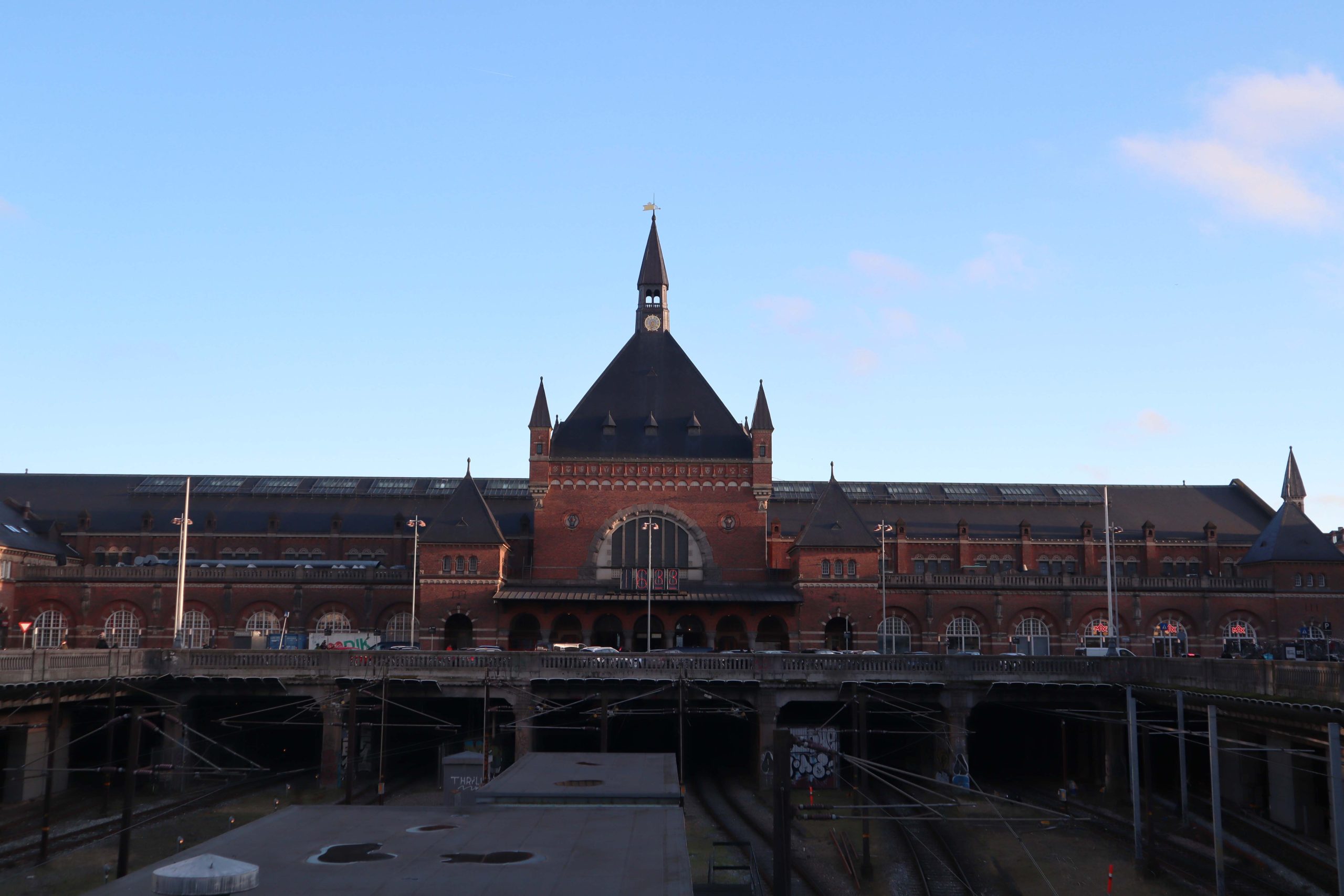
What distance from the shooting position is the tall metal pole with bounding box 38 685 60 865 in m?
38.4

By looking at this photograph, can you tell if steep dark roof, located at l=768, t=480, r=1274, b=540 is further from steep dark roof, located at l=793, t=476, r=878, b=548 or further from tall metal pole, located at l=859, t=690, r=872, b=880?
tall metal pole, located at l=859, t=690, r=872, b=880

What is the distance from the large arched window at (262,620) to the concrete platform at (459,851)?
57702 mm

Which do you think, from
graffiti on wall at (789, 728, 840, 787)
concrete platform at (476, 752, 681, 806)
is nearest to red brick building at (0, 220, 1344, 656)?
graffiti on wall at (789, 728, 840, 787)

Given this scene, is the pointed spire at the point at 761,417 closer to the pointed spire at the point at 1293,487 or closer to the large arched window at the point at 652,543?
the large arched window at the point at 652,543

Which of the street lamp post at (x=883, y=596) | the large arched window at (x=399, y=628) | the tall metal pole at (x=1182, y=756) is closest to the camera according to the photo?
the tall metal pole at (x=1182, y=756)

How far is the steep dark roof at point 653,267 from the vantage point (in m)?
87.7

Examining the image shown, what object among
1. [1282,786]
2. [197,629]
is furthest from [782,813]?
[197,629]

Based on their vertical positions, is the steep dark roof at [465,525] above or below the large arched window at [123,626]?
above

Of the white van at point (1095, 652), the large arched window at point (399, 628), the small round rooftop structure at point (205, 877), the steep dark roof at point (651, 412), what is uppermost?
the steep dark roof at point (651, 412)

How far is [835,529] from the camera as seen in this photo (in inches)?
3027

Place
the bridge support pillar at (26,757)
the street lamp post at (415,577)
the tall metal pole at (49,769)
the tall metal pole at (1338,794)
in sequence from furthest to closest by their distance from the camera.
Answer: the street lamp post at (415,577) < the bridge support pillar at (26,757) < the tall metal pole at (49,769) < the tall metal pole at (1338,794)

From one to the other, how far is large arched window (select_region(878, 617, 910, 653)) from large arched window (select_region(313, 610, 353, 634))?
1444 inches

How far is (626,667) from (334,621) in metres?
35.0

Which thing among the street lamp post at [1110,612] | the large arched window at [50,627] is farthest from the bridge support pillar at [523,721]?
the large arched window at [50,627]
